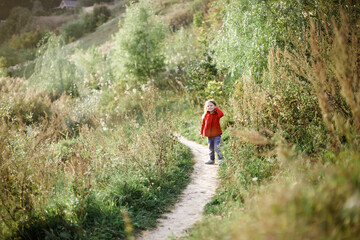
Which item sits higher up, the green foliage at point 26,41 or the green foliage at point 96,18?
the green foliage at point 96,18

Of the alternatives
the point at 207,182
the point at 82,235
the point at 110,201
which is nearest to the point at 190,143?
the point at 207,182

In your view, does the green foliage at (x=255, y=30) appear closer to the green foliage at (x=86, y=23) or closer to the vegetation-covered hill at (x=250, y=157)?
the vegetation-covered hill at (x=250, y=157)

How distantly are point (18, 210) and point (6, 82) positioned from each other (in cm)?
1278

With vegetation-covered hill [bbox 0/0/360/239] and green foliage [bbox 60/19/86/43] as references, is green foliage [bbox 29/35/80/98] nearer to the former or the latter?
vegetation-covered hill [bbox 0/0/360/239]

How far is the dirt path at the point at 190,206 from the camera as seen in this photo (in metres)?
3.80

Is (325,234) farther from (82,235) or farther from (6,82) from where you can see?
(6,82)

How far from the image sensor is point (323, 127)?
182 inches

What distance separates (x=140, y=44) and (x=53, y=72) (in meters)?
5.14

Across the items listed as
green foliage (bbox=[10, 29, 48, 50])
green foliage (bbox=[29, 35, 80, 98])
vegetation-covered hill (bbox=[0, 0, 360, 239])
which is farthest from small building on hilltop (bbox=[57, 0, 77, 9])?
vegetation-covered hill (bbox=[0, 0, 360, 239])

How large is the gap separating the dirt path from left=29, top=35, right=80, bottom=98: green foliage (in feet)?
34.2

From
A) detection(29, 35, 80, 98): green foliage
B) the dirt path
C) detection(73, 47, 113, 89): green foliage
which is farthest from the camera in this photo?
detection(73, 47, 113, 89): green foliage

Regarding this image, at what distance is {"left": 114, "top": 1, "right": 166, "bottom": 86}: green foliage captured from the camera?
46.4ft

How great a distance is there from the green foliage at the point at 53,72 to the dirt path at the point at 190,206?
10.4 meters

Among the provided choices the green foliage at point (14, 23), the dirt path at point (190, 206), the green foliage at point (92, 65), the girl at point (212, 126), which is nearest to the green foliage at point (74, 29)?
the green foliage at point (14, 23)
